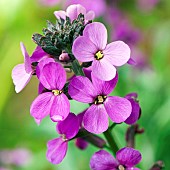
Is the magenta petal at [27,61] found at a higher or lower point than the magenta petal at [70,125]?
higher

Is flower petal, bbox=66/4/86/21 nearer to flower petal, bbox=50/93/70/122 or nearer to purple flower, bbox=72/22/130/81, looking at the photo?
purple flower, bbox=72/22/130/81

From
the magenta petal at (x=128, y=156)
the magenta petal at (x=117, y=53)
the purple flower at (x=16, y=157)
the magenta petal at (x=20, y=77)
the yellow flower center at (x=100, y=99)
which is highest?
the magenta petal at (x=20, y=77)

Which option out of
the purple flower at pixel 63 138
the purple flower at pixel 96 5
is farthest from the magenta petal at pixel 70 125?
the purple flower at pixel 96 5

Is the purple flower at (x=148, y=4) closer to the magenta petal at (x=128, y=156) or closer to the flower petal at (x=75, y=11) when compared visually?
the flower petal at (x=75, y=11)

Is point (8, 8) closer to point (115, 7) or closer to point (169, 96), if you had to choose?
point (115, 7)

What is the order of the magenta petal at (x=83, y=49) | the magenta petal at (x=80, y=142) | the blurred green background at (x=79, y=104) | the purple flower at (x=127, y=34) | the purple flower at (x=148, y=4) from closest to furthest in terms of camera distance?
the magenta petal at (x=83, y=49) < the magenta petal at (x=80, y=142) < the blurred green background at (x=79, y=104) < the purple flower at (x=127, y=34) < the purple flower at (x=148, y=4)

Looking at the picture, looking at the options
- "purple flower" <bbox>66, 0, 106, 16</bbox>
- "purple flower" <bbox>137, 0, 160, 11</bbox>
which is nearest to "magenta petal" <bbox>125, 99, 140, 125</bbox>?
"purple flower" <bbox>66, 0, 106, 16</bbox>

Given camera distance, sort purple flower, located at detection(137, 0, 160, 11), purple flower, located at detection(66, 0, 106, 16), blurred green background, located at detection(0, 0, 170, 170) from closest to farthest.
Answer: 1. blurred green background, located at detection(0, 0, 170, 170)
2. purple flower, located at detection(66, 0, 106, 16)
3. purple flower, located at detection(137, 0, 160, 11)
